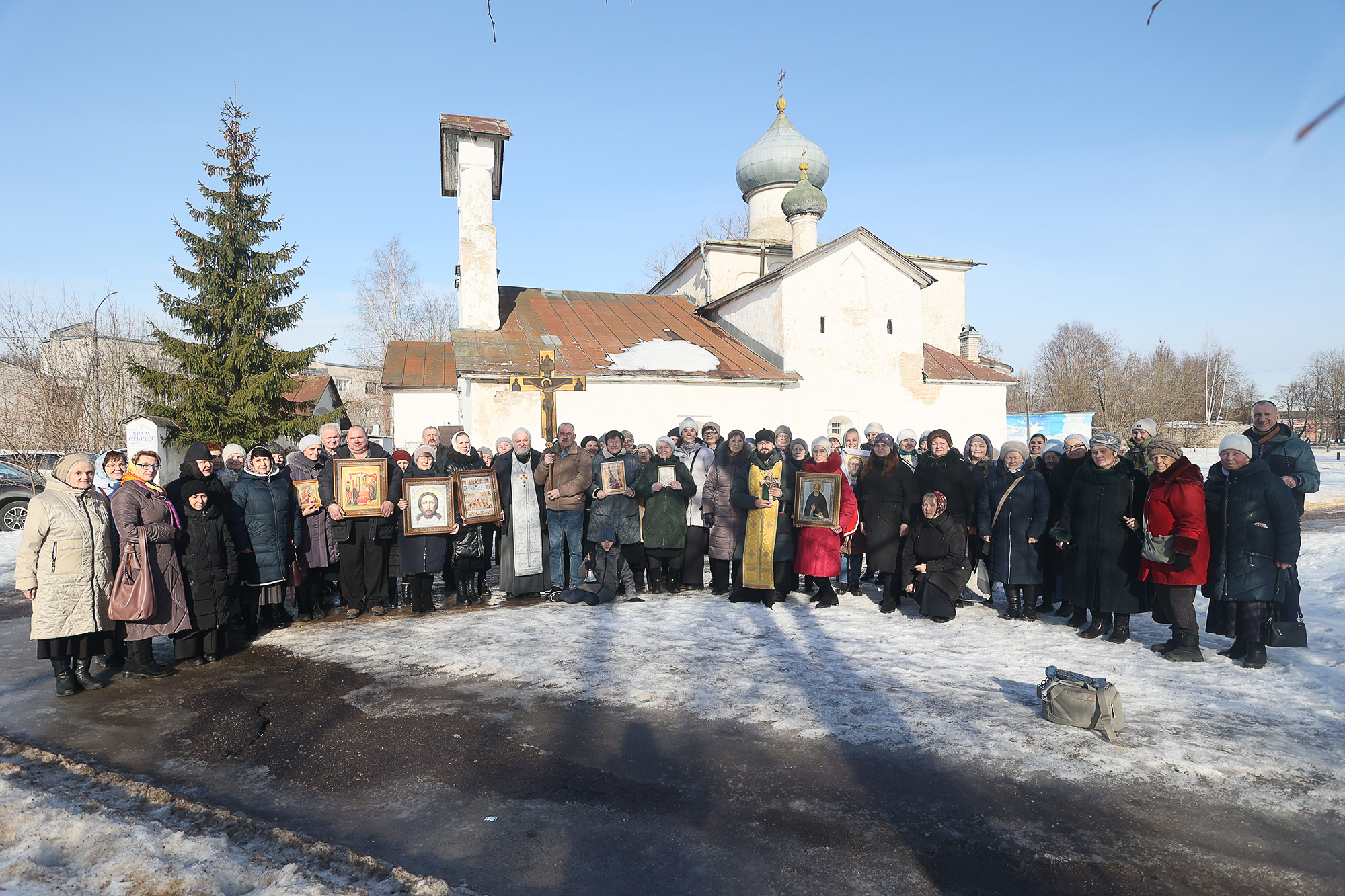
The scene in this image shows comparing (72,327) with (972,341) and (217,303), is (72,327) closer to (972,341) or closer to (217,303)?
(217,303)

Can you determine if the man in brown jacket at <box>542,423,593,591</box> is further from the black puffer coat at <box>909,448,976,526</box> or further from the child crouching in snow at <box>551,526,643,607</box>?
the black puffer coat at <box>909,448,976,526</box>

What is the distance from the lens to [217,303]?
19.1 meters

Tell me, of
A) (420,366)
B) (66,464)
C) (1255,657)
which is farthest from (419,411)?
(1255,657)

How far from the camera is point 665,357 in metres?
19.1

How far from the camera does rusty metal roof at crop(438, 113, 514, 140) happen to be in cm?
1953

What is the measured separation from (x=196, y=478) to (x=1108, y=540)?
7837 millimetres

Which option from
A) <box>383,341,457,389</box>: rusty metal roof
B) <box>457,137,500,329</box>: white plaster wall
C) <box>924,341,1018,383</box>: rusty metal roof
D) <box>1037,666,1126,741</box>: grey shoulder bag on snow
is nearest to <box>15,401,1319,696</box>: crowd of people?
<box>1037,666,1126,741</box>: grey shoulder bag on snow

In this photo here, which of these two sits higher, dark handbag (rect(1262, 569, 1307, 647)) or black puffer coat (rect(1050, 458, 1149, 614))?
black puffer coat (rect(1050, 458, 1149, 614))

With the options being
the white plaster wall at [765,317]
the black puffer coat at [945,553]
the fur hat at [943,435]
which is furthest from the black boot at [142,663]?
the white plaster wall at [765,317]

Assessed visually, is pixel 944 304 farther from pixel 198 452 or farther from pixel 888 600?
pixel 198 452

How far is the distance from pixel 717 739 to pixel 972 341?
85.6 feet

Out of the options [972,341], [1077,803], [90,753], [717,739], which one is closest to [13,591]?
[90,753]

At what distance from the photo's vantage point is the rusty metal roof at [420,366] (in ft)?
67.1

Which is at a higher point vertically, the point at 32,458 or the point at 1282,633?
the point at 32,458
